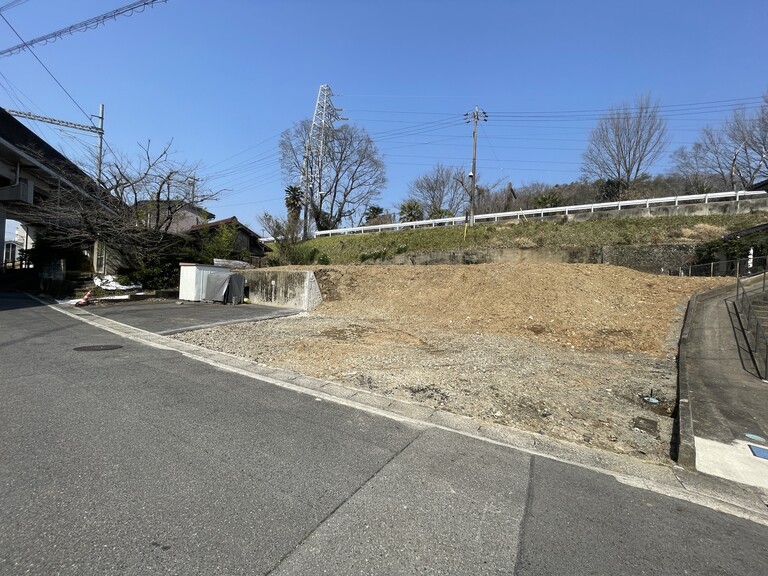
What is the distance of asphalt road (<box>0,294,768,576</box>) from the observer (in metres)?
2.35

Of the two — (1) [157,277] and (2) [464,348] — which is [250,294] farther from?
(2) [464,348]

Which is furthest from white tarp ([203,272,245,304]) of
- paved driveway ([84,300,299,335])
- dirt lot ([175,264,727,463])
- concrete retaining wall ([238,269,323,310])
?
dirt lot ([175,264,727,463])

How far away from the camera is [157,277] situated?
70.4ft

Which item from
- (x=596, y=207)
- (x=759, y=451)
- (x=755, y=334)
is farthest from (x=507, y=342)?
(x=596, y=207)

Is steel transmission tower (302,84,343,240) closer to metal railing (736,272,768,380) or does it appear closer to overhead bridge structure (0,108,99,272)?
overhead bridge structure (0,108,99,272)

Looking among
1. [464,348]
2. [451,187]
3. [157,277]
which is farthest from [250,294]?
[451,187]

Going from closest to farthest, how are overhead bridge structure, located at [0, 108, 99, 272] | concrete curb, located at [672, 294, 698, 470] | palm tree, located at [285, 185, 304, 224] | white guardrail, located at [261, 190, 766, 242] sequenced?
concrete curb, located at [672, 294, 698, 470], overhead bridge structure, located at [0, 108, 99, 272], white guardrail, located at [261, 190, 766, 242], palm tree, located at [285, 185, 304, 224]

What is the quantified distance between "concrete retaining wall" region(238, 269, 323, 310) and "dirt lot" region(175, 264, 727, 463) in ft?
3.16

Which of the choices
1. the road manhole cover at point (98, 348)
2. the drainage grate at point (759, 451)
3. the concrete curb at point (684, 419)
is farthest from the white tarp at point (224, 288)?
the drainage grate at point (759, 451)

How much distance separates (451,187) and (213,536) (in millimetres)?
→ 53144

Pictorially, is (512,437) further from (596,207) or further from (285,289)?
(596,207)

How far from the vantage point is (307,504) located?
2.87 meters

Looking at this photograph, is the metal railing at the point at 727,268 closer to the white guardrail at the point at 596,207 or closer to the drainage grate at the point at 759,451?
the white guardrail at the point at 596,207

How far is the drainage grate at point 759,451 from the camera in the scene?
4.14m
